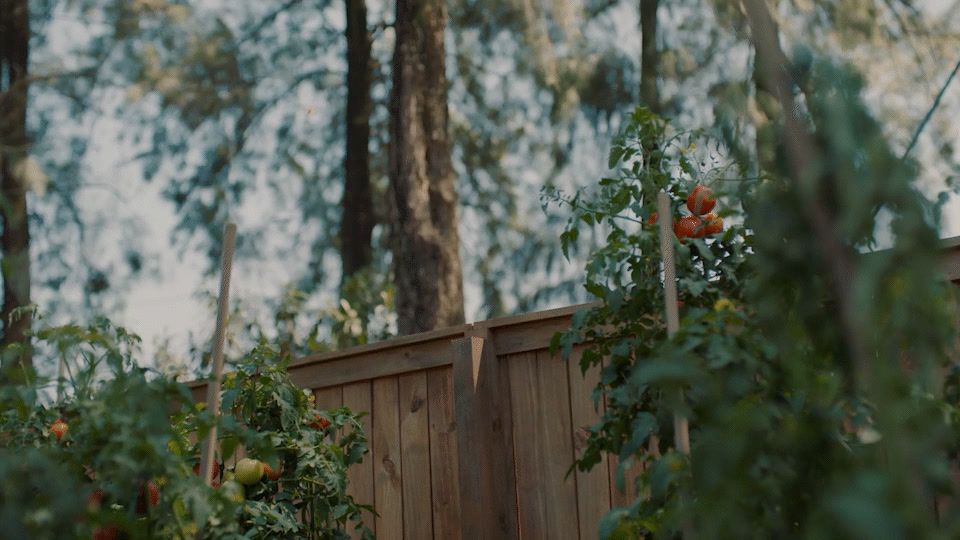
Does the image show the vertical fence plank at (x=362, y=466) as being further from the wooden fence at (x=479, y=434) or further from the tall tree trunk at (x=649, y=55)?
the tall tree trunk at (x=649, y=55)

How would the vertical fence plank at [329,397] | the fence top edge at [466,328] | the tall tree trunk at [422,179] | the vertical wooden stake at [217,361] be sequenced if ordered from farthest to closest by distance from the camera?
the tall tree trunk at [422,179], the vertical fence plank at [329,397], the fence top edge at [466,328], the vertical wooden stake at [217,361]

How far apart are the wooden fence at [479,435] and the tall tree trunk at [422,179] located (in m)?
2.19

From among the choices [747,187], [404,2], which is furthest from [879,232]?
[404,2]

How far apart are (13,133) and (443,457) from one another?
5.91m

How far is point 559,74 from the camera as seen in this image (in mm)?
7227

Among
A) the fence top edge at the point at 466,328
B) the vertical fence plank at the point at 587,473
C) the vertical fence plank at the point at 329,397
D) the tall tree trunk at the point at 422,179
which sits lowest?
the vertical fence plank at the point at 587,473

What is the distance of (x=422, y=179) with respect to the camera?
5934 millimetres

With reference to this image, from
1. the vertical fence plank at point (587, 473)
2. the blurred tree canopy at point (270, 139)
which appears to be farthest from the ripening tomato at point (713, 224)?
the blurred tree canopy at point (270, 139)

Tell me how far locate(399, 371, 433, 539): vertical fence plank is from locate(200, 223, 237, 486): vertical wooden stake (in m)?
1.02

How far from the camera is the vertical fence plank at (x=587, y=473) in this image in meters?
2.90

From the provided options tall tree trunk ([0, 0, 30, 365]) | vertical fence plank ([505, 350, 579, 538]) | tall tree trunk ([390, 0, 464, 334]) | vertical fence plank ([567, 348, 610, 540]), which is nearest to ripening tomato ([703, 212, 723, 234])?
vertical fence plank ([567, 348, 610, 540])

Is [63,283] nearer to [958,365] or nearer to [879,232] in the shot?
[958,365]

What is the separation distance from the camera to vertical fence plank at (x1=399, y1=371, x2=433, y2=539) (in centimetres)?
325

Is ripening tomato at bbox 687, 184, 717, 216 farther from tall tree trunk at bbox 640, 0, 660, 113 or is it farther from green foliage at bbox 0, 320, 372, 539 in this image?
Result: tall tree trunk at bbox 640, 0, 660, 113
